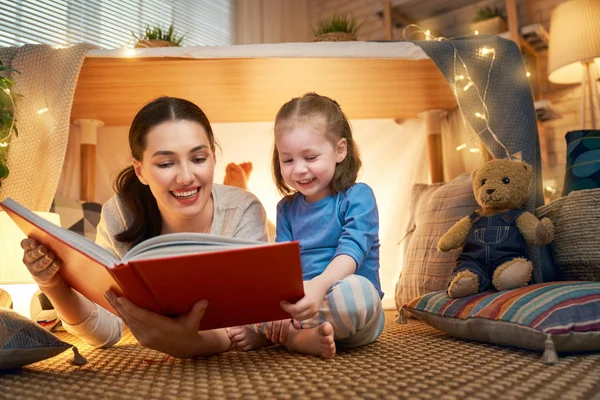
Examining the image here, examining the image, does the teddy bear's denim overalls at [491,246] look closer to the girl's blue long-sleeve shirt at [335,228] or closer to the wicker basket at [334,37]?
the girl's blue long-sleeve shirt at [335,228]

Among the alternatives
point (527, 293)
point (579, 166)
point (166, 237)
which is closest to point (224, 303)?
point (166, 237)

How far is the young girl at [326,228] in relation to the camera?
2.94 ft

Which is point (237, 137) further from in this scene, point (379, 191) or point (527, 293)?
point (527, 293)

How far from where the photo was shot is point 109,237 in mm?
1124

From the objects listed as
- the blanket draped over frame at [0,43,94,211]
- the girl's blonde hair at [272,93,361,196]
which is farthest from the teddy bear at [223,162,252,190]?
the girl's blonde hair at [272,93,361,196]

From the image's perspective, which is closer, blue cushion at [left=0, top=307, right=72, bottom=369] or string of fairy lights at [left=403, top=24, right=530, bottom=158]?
blue cushion at [left=0, top=307, right=72, bottom=369]

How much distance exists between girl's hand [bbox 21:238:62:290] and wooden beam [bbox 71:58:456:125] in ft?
2.77

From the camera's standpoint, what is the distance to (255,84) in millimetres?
1709

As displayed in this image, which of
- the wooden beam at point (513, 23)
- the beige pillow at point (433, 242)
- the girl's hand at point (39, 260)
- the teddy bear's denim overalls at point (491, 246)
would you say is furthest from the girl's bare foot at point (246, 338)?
the wooden beam at point (513, 23)

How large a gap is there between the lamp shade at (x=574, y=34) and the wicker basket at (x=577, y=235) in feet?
3.16

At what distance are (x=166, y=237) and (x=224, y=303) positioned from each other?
147mm

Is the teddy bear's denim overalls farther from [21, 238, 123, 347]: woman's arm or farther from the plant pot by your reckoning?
the plant pot

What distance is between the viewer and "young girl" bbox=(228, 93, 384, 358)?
0.90 metres

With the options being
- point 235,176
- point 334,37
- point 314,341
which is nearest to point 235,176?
point 235,176
